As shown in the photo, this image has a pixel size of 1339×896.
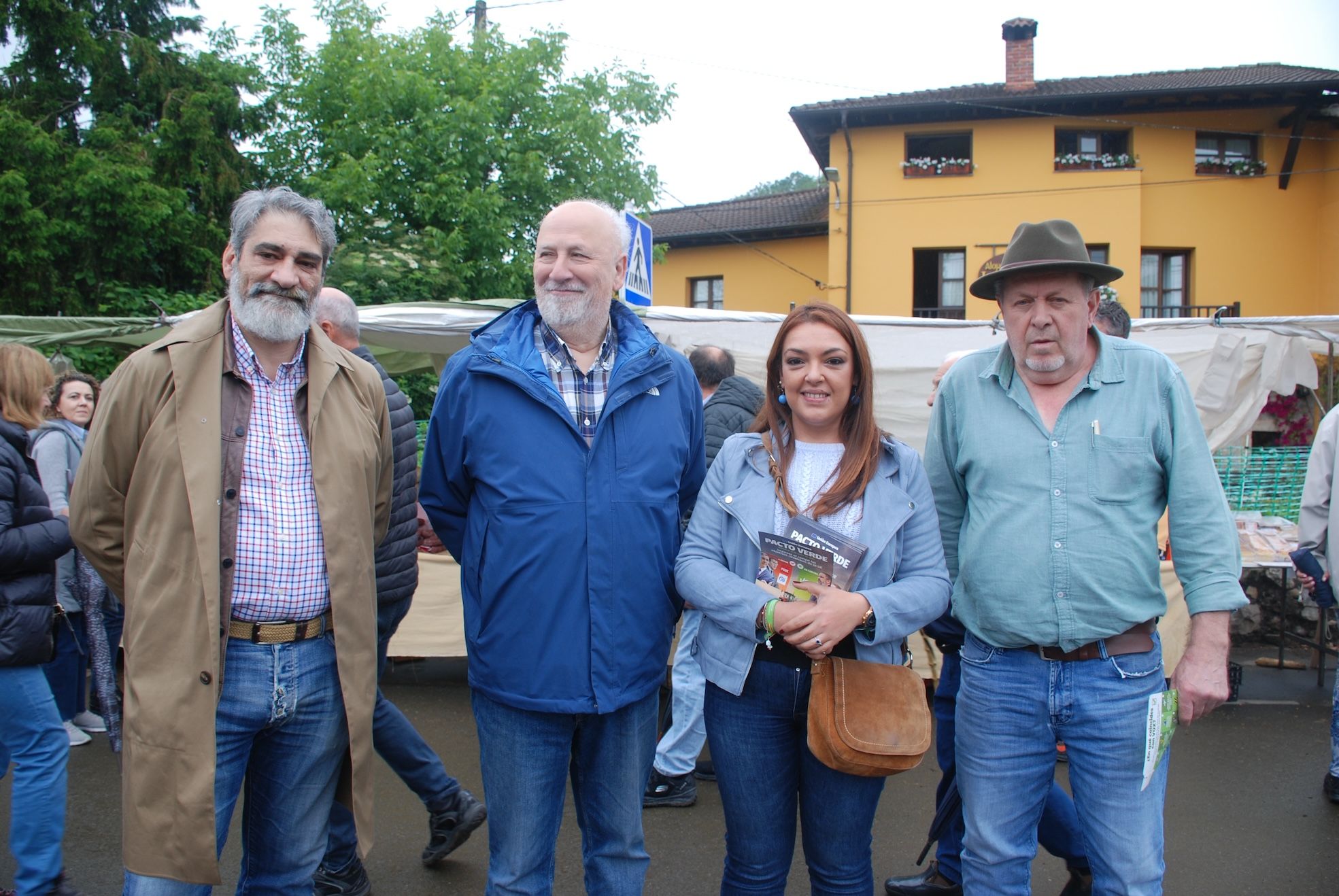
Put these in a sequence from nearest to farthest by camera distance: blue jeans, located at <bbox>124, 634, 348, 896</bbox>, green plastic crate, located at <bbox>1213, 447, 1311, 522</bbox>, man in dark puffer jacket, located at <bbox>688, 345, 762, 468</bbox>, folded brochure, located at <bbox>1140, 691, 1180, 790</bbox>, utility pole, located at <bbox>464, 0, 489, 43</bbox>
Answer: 1. blue jeans, located at <bbox>124, 634, 348, 896</bbox>
2. folded brochure, located at <bbox>1140, 691, 1180, 790</bbox>
3. man in dark puffer jacket, located at <bbox>688, 345, 762, 468</bbox>
4. green plastic crate, located at <bbox>1213, 447, 1311, 522</bbox>
5. utility pole, located at <bbox>464, 0, 489, 43</bbox>

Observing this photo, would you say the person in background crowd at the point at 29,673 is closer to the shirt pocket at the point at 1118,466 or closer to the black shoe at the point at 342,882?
the black shoe at the point at 342,882

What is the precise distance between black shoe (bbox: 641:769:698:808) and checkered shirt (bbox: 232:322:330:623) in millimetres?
2331

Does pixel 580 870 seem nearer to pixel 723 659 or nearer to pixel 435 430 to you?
pixel 723 659

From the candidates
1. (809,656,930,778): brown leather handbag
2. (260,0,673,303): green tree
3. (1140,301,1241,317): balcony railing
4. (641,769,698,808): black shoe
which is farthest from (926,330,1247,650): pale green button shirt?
(1140,301,1241,317): balcony railing

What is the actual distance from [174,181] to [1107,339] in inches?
647

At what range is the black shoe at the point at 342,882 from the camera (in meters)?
3.21

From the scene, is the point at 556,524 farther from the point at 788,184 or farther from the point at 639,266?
the point at 788,184

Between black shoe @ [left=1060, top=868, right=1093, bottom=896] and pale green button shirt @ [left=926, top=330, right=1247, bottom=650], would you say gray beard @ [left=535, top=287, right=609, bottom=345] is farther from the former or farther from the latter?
black shoe @ [left=1060, top=868, right=1093, bottom=896]

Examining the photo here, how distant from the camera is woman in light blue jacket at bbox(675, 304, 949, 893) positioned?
2.32 metres

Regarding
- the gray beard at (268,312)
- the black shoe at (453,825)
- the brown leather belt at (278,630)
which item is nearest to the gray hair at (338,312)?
the gray beard at (268,312)

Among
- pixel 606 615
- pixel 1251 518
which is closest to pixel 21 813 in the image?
pixel 606 615

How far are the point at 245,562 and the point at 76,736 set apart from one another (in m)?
3.70

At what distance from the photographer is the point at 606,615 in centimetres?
222

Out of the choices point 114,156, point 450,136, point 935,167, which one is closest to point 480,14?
point 450,136
